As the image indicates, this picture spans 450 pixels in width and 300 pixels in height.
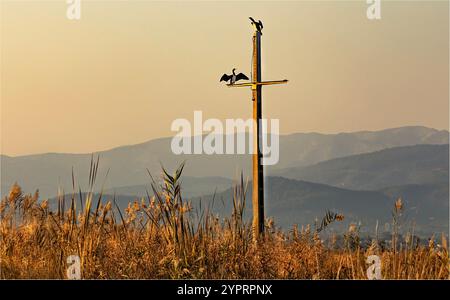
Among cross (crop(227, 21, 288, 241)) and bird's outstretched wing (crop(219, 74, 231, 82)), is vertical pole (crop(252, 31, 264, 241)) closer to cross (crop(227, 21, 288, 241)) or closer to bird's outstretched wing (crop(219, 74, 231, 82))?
cross (crop(227, 21, 288, 241))

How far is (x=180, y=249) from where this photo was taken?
7816 millimetres

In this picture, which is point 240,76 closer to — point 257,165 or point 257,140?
point 257,140

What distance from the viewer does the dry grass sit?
7.77 m

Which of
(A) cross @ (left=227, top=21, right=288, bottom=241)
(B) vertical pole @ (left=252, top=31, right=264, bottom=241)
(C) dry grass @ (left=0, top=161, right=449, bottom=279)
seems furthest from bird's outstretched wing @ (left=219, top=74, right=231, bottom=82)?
(C) dry grass @ (left=0, top=161, right=449, bottom=279)

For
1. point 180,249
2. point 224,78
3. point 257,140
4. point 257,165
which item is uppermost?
point 224,78

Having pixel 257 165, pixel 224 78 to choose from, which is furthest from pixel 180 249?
pixel 224 78

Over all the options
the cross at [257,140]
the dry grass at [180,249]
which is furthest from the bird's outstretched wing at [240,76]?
the dry grass at [180,249]

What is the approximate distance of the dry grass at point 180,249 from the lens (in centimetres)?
777

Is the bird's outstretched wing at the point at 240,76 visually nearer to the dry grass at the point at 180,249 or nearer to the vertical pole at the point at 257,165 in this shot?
the vertical pole at the point at 257,165

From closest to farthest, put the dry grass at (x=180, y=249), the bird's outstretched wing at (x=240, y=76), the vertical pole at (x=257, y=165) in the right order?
the dry grass at (x=180, y=249)
the vertical pole at (x=257, y=165)
the bird's outstretched wing at (x=240, y=76)

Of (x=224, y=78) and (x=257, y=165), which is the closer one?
(x=257, y=165)
